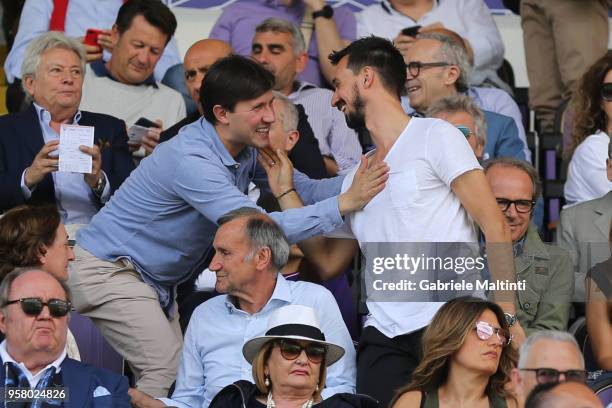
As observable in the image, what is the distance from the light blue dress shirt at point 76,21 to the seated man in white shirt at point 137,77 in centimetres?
54

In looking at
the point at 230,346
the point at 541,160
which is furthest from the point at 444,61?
the point at 230,346

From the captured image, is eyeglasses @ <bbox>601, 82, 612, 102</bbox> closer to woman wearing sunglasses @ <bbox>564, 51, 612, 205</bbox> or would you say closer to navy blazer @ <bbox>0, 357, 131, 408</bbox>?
woman wearing sunglasses @ <bbox>564, 51, 612, 205</bbox>

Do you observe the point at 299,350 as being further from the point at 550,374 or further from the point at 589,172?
the point at 589,172

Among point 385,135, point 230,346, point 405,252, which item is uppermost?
point 385,135

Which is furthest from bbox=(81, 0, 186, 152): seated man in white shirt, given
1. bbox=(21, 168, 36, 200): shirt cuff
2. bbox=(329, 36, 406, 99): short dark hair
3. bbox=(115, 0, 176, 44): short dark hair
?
bbox=(329, 36, 406, 99): short dark hair

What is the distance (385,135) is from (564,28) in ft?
12.8

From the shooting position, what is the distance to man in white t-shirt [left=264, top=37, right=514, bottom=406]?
6.12m

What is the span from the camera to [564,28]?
999cm

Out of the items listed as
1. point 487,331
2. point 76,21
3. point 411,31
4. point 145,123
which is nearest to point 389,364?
point 487,331

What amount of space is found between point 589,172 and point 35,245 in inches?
120

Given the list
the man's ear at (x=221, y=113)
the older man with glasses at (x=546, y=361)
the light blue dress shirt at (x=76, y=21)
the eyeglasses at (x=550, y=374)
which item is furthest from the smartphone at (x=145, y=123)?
the eyeglasses at (x=550, y=374)

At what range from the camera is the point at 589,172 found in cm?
809

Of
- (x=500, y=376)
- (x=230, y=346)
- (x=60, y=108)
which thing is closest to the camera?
(x=500, y=376)

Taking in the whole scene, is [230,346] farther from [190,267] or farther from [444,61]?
[444,61]
